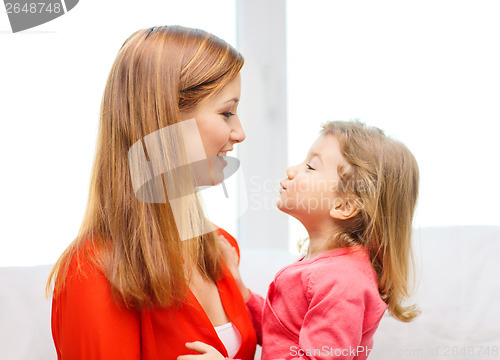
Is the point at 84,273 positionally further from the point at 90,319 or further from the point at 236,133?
the point at 236,133

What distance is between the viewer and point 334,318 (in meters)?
0.98

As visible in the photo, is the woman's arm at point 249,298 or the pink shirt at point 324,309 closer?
the pink shirt at point 324,309

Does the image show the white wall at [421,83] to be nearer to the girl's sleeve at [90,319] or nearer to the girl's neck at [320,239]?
the girl's neck at [320,239]

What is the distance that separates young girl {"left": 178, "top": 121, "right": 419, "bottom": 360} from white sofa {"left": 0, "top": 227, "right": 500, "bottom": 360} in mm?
213

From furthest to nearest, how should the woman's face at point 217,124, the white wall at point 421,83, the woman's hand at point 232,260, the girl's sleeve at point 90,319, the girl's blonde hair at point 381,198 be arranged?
the white wall at point 421,83, the woman's hand at point 232,260, the girl's blonde hair at point 381,198, the woman's face at point 217,124, the girl's sleeve at point 90,319

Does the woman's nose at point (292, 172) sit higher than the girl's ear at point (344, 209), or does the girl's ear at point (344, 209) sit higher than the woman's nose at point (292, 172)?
the woman's nose at point (292, 172)

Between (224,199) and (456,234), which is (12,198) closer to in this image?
(224,199)

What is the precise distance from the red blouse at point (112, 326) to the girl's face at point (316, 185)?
33cm

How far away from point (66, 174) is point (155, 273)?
2.28 feet

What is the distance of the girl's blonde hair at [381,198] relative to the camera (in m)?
1.13

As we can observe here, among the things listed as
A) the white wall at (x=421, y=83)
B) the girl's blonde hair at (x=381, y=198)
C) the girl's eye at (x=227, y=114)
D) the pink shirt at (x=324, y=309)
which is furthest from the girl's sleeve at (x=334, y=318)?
the white wall at (x=421, y=83)

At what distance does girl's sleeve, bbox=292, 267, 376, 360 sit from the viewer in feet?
3.19

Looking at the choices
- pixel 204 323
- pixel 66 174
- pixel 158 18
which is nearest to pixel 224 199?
pixel 66 174

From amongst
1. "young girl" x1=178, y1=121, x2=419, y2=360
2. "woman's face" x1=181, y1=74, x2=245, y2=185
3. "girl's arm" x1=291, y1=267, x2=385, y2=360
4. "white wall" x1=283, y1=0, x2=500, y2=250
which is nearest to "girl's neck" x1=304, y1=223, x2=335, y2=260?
"young girl" x1=178, y1=121, x2=419, y2=360
